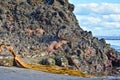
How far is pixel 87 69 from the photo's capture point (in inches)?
1522

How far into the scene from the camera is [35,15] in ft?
144

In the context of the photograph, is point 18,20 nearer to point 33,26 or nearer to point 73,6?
point 33,26

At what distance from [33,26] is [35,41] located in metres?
1.58

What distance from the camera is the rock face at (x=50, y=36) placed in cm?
4022

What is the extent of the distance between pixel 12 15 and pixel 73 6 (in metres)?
7.02

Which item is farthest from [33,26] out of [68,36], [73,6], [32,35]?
[73,6]

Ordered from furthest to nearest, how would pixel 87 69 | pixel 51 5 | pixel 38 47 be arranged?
pixel 51 5 → pixel 38 47 → pixel 87 69

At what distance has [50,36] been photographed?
138ft

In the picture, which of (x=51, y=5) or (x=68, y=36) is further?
(x=51, y=5)

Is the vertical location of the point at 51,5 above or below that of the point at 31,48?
above

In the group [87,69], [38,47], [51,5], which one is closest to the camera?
[87,69]

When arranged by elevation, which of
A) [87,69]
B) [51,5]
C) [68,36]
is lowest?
[87,69]

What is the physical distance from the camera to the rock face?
40219mm

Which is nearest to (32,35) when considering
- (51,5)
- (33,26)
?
(33,26)
